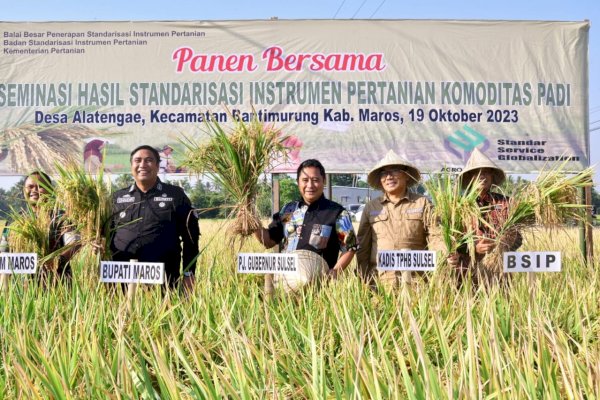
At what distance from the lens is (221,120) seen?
662cm

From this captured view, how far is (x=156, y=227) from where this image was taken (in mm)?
4027

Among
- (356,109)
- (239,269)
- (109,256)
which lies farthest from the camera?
(356,109)

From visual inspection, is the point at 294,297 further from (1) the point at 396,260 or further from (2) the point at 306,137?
(2) the point at 306,137

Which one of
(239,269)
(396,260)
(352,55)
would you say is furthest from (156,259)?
(352,55)

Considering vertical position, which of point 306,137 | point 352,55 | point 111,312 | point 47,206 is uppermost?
point 352,55

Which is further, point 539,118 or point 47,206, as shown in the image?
point 539,118

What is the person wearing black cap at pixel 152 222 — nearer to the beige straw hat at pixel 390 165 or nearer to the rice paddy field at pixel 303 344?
the rice paddy field at pixel 303 344

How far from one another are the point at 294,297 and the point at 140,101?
3.73 m

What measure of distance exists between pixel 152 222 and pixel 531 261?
2237 mm

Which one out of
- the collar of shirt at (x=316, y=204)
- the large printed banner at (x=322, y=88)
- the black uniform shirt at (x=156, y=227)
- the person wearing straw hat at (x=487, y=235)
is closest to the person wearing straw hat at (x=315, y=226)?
the collar of shirt at (x=316, y=204)

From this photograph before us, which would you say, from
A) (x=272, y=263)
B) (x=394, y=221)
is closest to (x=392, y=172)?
(x=394, y=221)

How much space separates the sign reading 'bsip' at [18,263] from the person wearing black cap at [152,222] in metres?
0.46

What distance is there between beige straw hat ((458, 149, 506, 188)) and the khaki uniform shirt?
1.16ft

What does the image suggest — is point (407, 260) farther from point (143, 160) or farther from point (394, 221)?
point (143, 160)
